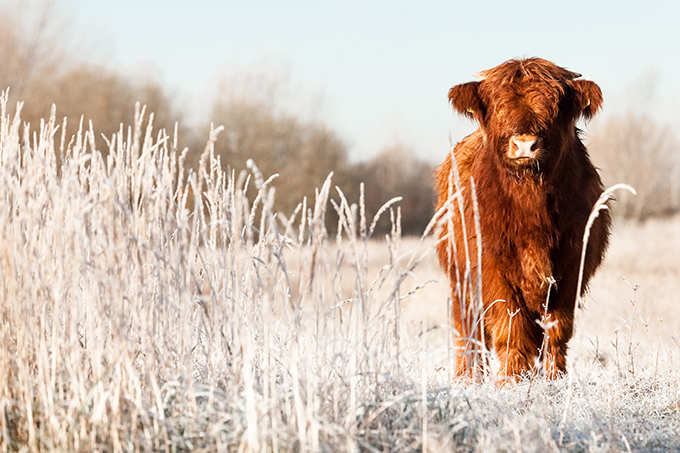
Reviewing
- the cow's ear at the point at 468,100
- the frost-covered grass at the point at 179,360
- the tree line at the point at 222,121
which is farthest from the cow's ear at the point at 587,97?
the tree line at the point at 222,121

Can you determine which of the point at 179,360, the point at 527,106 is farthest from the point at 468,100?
the point at 179,360

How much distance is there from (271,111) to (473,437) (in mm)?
27884

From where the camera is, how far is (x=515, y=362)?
4160 millimetres

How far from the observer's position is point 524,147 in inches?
→ 147

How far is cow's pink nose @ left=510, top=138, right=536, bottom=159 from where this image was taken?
3.73 m

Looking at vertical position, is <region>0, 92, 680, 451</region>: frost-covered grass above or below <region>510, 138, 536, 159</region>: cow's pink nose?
below

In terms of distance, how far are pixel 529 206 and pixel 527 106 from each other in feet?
2.05

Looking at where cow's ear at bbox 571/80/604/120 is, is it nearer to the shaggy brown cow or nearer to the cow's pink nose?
the shaggy brown cow

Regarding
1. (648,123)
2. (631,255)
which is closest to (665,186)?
(648,123)

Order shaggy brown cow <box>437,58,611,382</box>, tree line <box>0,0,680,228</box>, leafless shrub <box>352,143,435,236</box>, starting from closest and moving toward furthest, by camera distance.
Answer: shaggy brown cow <box>437,58,611,382</box> < tree line <box>0,0,680,228</box> < leafless shrub <box>352,143,435,236</box>

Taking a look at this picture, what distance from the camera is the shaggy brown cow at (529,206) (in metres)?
3.98

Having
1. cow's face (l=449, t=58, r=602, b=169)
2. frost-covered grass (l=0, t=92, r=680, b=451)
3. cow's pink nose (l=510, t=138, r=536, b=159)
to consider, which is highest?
cow's face (l=449, t=58, r=602, b=169)

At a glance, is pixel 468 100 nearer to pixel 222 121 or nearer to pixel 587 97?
pixel 587 97

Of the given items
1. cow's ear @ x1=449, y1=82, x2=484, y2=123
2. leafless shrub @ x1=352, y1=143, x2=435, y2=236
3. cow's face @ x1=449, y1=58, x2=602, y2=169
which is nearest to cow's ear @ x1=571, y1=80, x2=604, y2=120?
cow's face @ x1=449, y1=58, x2=602, y2=169
